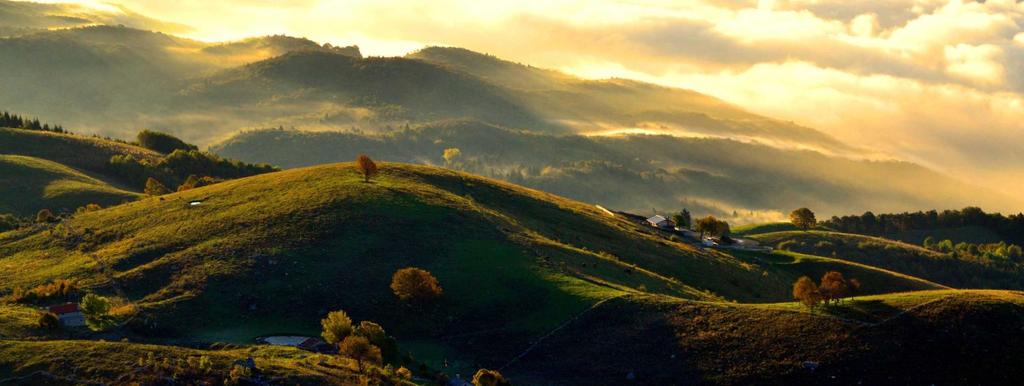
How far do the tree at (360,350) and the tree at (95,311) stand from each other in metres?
28.9

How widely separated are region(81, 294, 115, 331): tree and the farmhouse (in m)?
1.06

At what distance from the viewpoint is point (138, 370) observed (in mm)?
80812

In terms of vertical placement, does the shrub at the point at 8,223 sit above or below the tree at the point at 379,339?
below

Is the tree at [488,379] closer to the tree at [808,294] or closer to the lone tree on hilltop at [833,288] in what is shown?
the tree at [808,294]

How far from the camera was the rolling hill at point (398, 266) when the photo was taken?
107 m

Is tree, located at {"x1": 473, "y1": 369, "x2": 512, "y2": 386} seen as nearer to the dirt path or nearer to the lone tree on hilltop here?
the dirt path

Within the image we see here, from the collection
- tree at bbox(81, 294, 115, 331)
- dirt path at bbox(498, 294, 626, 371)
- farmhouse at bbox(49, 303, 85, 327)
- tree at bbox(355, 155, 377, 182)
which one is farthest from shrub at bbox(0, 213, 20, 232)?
dirt path at bbox(498, 294, 626, 371)

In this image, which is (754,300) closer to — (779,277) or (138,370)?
(779,277)

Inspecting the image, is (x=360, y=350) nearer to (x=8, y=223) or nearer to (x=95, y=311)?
(x=95, y=311)

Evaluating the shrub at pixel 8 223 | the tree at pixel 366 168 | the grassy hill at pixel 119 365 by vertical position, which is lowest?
the shrub at pixel 8 223

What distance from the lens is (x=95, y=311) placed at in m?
100

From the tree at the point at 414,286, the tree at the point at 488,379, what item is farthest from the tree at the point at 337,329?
the tree at the point at 414,286

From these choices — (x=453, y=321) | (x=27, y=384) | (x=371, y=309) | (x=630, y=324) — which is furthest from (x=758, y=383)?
(x=27, y=384)

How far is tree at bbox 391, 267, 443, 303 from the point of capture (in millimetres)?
114750
